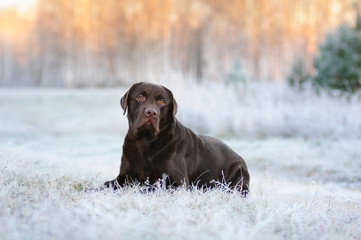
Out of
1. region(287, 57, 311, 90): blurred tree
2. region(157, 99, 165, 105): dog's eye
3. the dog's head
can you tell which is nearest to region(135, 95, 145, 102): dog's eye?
the dog's head

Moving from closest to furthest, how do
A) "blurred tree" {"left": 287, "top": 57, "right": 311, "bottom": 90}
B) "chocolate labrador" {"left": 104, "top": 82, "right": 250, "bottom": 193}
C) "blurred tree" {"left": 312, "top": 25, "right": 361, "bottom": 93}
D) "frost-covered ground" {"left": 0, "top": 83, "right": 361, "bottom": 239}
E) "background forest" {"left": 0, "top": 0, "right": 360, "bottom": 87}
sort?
"frost-covered ground" {"left": 0, "top": 83, "right": 361, "bottom": 239} < "chocolate labrador" {"left": 104, "top": 82, "right": 250, "bottom": 193} < "blurred tree" {"left": 312, "top": 25, "right": 361, "bottom": 93} < "blurred tree" {"left": 287, "top": 57, "right": 311, "bottom": 90} < "background forest" {"left": 0, "top": 0, "right": 360, "bottom": 87}

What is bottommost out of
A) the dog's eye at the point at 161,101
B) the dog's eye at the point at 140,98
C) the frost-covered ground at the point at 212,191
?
the frost-covered ground at the point at 212,191

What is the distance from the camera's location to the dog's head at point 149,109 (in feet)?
13.3

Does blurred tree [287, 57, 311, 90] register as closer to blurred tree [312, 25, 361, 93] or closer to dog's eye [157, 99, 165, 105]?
blurred tree [312, 25, 361, 93]

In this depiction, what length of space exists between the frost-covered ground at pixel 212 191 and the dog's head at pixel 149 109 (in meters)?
0.60

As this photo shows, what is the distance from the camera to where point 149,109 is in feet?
13.2

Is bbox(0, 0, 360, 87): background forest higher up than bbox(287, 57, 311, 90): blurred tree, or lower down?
higher up

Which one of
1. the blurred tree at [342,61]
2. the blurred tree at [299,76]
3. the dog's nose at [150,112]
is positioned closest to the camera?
the dog's nose at [150,112]

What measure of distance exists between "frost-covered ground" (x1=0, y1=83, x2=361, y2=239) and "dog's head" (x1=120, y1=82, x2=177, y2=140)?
0.60m

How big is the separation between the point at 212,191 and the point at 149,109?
3.13 feet

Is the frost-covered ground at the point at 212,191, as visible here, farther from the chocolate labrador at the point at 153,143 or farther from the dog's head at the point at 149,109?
the dog's head at the point at 149,109

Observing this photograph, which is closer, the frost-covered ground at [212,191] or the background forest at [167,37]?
the frost-covered ground at [212,191]

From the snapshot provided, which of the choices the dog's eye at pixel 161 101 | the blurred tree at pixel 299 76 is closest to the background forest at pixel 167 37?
the blurred tree at pixel 299 76

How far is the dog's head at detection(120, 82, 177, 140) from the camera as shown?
4.05 meters
